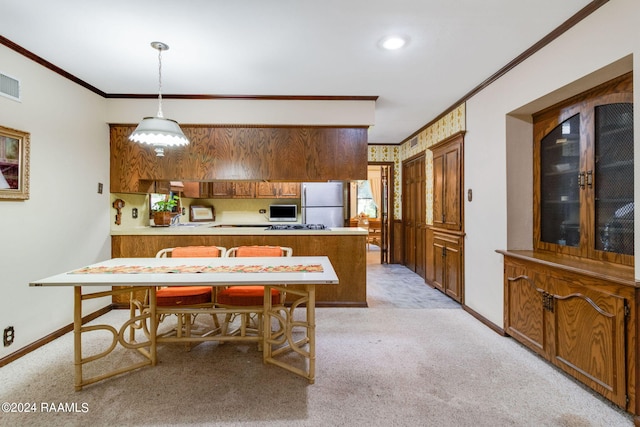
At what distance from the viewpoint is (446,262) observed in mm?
4082

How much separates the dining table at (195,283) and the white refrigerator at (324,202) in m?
3.11

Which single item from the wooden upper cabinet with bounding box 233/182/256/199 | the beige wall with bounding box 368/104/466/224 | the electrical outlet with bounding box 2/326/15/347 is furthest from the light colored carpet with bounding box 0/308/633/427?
the wooden upper cabinet with bounding box 233/182/256/199

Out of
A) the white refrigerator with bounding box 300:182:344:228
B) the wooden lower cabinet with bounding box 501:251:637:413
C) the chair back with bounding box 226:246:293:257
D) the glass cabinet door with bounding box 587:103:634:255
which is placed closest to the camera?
the wooden lower cabinet with bounding box 501:251:637:413

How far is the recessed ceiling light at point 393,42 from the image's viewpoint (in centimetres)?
237

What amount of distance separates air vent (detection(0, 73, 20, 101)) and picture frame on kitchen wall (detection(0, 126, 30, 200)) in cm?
28

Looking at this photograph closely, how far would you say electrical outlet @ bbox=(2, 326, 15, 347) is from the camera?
7.73ft

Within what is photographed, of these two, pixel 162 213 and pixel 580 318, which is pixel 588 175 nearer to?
pixel 580 318

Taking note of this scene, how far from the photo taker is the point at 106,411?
1.81m

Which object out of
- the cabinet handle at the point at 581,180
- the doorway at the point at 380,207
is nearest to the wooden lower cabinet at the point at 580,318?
the cabinet handle at the point at 581,180

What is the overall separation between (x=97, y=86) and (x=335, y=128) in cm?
264

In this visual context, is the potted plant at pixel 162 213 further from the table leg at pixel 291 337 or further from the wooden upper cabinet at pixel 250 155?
the table leg at pixel 291 337

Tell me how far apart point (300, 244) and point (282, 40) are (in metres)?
2.12

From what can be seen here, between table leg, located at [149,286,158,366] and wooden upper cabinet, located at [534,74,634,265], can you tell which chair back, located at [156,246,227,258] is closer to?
table leg, located at [149,286,158,366]

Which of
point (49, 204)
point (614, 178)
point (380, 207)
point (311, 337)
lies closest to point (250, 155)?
point (49, 204)
